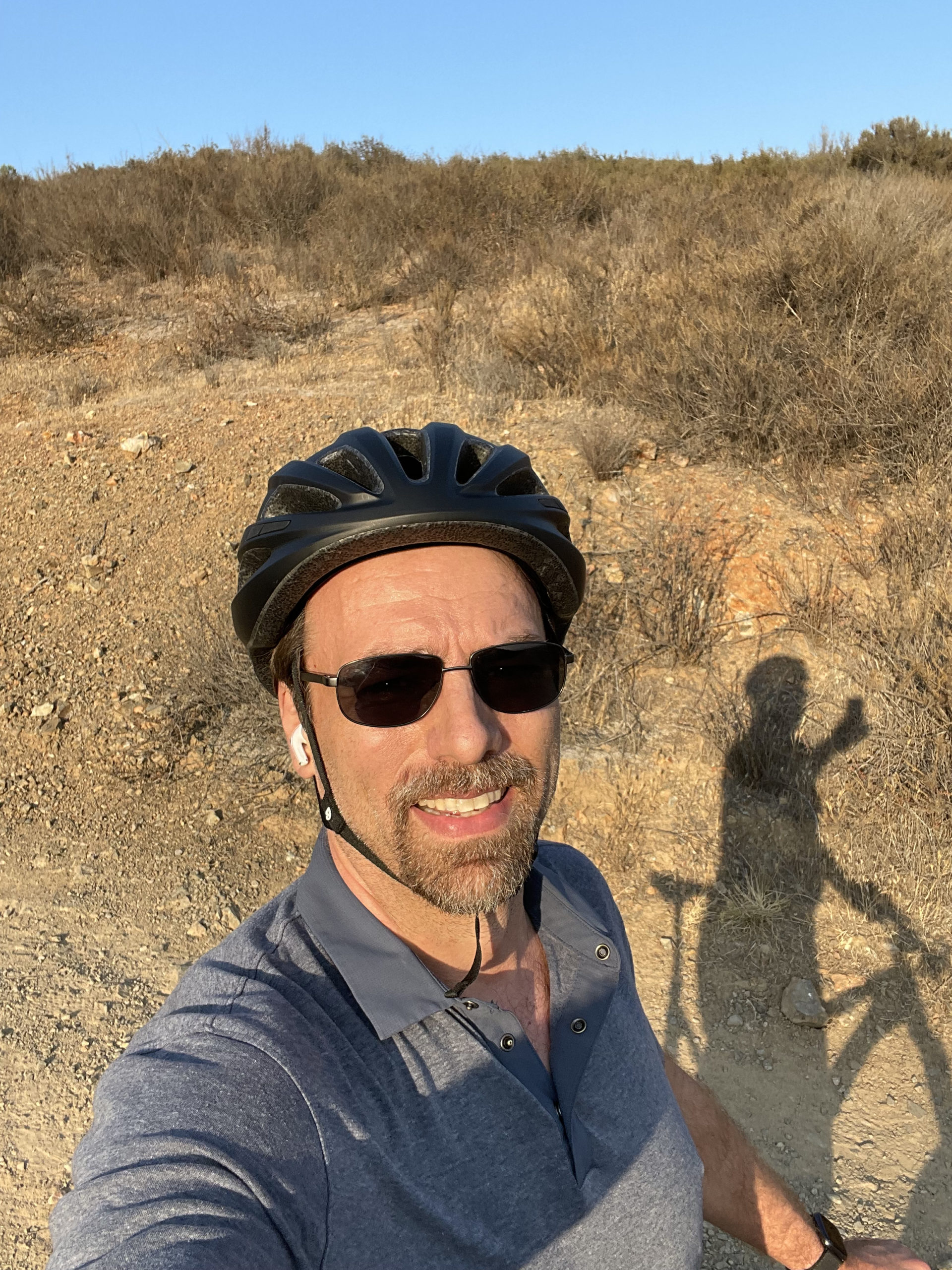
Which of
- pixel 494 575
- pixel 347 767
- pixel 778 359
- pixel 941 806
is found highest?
pixel 778 359

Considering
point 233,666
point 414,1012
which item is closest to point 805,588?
point 233,666

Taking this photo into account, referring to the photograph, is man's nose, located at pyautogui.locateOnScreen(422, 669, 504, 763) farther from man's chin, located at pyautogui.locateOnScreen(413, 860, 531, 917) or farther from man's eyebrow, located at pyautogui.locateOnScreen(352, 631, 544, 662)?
man's chin, located at pyautogui.locateOnScreen(413, 860, 531, 917)

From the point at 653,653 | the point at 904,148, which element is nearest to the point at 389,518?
the point at 653,653

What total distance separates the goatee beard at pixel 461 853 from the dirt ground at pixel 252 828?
2139 millimetres

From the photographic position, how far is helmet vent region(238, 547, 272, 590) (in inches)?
64.1

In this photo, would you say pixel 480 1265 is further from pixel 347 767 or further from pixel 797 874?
pixel 797 874

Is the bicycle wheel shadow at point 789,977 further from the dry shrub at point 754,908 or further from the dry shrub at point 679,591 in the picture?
the dry shrub at point 679,591

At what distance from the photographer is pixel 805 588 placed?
5.04m

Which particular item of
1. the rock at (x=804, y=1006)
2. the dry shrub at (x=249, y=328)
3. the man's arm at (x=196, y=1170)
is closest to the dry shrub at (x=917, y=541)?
the rock at (x=804, y=1006)

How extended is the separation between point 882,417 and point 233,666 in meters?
4.11

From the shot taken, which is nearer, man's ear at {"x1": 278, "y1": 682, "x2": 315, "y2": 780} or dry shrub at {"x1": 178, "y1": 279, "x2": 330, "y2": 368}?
man's ear at {"x1": 278, "y1": 682, "x2": 315, "y2": 780}

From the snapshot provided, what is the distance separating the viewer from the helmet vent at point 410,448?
1693mm

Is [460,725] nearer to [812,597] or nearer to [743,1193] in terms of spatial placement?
[743,1193]

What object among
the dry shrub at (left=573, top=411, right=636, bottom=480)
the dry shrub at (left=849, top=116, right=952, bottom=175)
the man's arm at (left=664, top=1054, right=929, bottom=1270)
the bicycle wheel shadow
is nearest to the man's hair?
the man's arm at (left=664, top=1054, right=929, bottom=1270)
